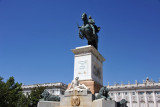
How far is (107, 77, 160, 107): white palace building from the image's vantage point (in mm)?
97500

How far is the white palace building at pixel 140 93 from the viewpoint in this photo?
9750 centimetres

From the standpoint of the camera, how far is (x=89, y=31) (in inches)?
538

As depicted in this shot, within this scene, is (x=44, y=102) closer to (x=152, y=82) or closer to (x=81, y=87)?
(x=81, y=87)

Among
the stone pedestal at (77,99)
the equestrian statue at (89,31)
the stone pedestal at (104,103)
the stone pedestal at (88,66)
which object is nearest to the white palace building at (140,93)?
the equestrian statue at (89,31)

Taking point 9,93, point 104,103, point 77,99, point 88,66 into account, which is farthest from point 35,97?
point 104,103

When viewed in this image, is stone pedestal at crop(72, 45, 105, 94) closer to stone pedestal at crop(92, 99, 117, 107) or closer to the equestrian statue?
the equestrian statue

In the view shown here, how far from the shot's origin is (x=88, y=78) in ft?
38.0

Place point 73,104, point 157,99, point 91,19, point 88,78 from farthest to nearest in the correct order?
point 157,99 < point 91,19 < point 88,78 < point 73,104

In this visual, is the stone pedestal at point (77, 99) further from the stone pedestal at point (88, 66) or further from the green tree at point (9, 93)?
the green tree at point (9, 93)

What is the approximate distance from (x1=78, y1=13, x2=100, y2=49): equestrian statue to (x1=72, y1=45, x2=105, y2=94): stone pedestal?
51.8 inches

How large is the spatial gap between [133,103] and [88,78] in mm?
100408

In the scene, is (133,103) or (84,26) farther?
(133,103)

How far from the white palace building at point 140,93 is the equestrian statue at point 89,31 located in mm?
92871

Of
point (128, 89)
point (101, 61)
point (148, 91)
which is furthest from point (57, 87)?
point (101, 61)
